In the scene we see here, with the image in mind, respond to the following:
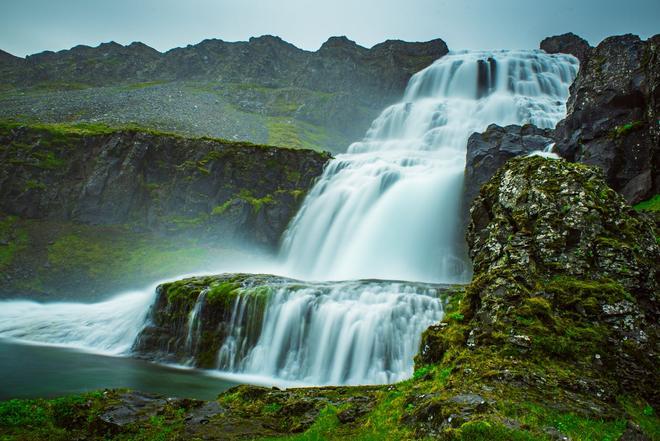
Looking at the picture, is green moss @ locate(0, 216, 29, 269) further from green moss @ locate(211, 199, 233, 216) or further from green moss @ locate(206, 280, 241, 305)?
green moss @ locate(206, 280, 241, 305)

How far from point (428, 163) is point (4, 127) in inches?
1833

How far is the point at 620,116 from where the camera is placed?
23.1 metres

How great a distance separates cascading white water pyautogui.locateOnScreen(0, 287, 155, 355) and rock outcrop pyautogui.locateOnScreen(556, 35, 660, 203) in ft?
85.6

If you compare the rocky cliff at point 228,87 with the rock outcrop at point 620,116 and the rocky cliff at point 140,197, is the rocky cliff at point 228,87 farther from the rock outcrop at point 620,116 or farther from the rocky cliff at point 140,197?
the rock outcrop at point 620,116

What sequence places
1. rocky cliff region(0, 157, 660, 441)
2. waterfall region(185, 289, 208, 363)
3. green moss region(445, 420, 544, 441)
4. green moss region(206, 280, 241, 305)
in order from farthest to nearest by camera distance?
green moss region(206, 280, 241, 305), waterfall region(185, 289, 208, 363), rocky cliff region(0, 157, 660, 441), green moss region(445, 420, 544, 441)

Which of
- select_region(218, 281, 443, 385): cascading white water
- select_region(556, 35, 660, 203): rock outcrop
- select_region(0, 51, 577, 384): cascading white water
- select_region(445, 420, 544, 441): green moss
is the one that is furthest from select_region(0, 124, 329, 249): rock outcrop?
select_region(445, 420, 544, 441): green moss

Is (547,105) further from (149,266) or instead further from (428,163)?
(149,266)

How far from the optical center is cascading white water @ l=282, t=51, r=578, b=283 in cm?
3177

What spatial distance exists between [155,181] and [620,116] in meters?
42.0

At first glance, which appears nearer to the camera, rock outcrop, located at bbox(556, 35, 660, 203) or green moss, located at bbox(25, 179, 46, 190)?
rock outcrop, located at bbox(556, 35, 660, 203)

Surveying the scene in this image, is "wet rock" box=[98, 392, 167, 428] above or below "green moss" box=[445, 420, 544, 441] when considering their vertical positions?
below

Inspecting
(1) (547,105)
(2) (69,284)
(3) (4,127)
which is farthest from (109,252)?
(1) (547,105)

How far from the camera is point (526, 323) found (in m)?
7.21

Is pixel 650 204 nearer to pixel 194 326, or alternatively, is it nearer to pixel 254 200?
pixel 194 326
